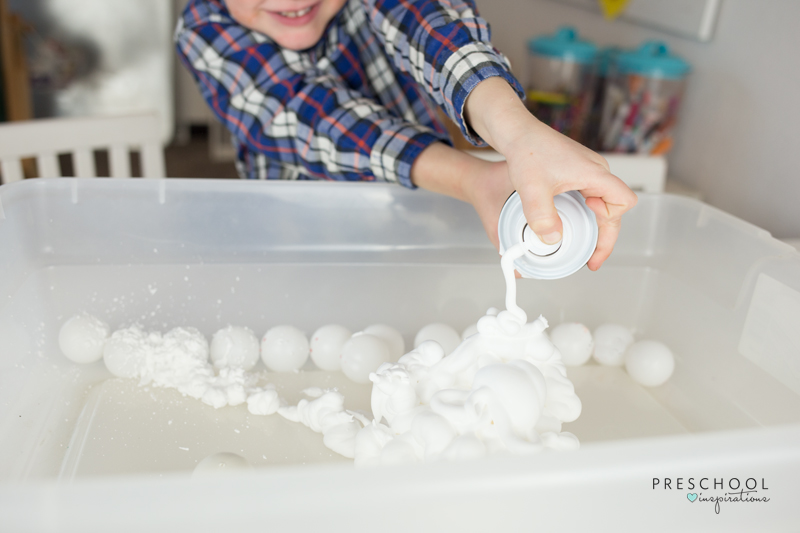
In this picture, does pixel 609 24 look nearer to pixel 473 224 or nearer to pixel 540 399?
pixel 473 224

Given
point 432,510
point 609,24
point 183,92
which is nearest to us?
point 432,510

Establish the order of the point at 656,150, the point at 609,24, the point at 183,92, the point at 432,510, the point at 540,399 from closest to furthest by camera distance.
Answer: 1. the point at 432,510
2. the point at 540,399
3. the point at 656,150
4. the point at 609,24
5. the point at 183,92

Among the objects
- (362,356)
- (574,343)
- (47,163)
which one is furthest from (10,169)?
(574,343)

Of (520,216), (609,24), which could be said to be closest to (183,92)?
(609,24)

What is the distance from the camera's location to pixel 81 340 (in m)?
0.72

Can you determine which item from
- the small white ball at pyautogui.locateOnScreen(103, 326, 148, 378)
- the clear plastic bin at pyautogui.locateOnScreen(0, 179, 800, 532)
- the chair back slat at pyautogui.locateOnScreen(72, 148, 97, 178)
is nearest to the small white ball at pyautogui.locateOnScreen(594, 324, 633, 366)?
the clear plastic bin at pyautogui.locateOnScreen(0, 179, 800, 532)

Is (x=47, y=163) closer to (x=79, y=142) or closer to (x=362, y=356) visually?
(x=79, y=142)

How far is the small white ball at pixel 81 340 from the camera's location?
2.38ft

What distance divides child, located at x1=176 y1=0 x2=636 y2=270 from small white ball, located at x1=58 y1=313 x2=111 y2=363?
1.12ft

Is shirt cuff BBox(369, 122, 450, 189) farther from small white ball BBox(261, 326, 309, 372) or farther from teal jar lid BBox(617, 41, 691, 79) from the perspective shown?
Result: teal jar lid BBox(617, 41, 691, 79)

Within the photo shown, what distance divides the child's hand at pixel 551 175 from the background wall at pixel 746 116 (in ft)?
1.71

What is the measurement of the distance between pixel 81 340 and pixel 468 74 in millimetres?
513

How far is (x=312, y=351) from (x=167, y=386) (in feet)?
0.54

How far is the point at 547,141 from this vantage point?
22.8 inches
